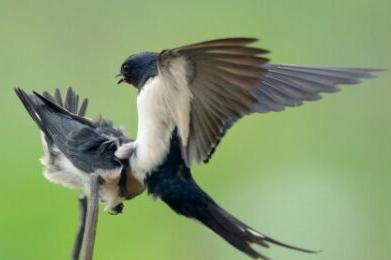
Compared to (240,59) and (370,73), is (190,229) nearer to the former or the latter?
(370,73)

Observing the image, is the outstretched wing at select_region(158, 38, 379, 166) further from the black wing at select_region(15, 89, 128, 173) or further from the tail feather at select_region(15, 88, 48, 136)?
the tail feather at select_region(15, 88, 48, 136)

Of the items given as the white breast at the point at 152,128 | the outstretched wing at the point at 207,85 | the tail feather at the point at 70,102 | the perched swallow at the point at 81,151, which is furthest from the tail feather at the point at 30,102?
the outstretched wing at the point at 207,85

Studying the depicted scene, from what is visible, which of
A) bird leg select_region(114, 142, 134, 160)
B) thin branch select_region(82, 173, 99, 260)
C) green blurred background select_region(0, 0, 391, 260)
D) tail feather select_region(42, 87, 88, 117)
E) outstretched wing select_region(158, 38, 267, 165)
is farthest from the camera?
green blurred background select_region(0, 0, 391, 260)

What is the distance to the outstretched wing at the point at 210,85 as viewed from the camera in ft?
6.65

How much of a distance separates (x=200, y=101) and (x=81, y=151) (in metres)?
0.34

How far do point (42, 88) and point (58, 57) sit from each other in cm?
30

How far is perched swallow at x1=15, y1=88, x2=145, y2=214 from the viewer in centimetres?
234

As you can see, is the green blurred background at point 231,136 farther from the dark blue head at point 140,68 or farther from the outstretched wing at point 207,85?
the outstretched wing at point 207,85

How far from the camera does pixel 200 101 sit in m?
2.12

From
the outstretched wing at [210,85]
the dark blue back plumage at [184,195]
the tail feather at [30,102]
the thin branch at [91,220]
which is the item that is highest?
the outstretched wing at [210,85]

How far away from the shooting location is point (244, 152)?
457 centimetres

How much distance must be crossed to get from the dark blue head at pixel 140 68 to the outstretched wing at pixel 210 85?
14 cm

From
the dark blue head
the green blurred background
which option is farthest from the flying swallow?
the green blurred background

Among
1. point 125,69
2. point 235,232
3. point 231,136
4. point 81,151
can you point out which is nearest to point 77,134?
point 81,151
